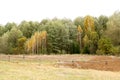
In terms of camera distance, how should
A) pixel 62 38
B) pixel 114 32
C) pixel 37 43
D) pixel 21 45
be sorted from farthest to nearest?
pixel 21 45 → pixel 37 43 → pixel 62 38 → pixel 114 32

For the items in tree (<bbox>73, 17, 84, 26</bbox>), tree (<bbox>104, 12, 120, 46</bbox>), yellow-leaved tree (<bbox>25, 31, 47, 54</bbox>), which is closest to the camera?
tree (<bbox>104, 12, 120, 46</bbox>)

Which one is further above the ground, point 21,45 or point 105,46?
point 21,45

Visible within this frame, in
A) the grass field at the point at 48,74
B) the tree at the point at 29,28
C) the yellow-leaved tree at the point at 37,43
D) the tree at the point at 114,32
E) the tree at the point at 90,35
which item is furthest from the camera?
the tree at the point at 29,28

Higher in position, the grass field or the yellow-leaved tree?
the yellow-leaved tree

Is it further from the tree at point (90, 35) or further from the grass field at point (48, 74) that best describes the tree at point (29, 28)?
the grass field at point (48, 74)

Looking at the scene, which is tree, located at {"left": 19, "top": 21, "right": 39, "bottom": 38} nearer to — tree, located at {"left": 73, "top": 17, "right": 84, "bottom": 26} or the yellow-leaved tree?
the yellow-leaved tree

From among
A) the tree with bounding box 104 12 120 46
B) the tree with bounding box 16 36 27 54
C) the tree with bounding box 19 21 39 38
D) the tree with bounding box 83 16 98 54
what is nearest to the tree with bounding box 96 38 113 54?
the tree with bounding box 104 12 120 46

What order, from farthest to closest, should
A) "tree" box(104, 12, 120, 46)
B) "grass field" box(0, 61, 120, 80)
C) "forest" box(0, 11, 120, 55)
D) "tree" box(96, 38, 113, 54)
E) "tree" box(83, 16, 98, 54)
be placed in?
1. "forest" box(0, 11, 120, 55)
2. "tree" box(83, 16, 98, 54)
3. "tree" box(104, 12, 120, 46)
4. "tree" box(96, 38, 113, 54)
5. "grass field" box(0, 61, 120, 80)

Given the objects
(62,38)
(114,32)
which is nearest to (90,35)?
(114,32)

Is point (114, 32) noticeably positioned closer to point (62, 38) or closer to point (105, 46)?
point (105, 46)

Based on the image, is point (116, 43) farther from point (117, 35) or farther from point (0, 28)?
point (0, 28)

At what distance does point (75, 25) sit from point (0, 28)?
2505cm

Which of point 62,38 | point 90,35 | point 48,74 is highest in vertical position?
point 90,35

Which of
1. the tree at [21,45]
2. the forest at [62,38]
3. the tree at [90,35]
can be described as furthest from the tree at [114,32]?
the tree at [21,45]
